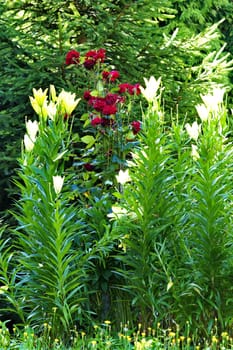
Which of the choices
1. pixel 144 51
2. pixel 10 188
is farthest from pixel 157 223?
pixel 144 51

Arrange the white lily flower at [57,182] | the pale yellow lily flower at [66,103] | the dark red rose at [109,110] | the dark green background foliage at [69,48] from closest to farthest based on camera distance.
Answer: the white lily flower at [57,182] → the pale yellow lily flower at [66,103] → the dark red rose at [109,110] → the dark green background foliage at [69,48]

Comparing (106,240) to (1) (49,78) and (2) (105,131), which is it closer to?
(2) (105,131)

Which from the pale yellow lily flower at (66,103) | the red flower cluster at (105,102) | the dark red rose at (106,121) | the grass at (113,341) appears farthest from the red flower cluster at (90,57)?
the grass at (113,341)

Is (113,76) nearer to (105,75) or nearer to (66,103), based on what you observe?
(105,75)

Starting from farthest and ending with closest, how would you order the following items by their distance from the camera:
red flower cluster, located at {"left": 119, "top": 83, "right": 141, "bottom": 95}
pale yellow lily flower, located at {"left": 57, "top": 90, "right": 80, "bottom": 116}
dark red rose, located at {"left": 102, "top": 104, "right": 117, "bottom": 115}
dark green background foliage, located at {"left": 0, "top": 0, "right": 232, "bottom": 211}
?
dark green background foliage, located at {"left": 0, "top": 0, "right": 232, "bottom": 211} → red flower cluster, located at {"left": 119, "top": 83, "right": 141, "bottom": 95} → dark red rose, located at {"left": 102, "top": 104, "right": 117, "bottom": 115} → pale yellow lily flower, located at {"left": 57, "top": 90, "right": 80, "bottom": 116}

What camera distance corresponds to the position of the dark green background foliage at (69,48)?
678cm

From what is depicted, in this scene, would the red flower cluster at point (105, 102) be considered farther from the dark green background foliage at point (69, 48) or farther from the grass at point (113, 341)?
the grass at point (113, 341)

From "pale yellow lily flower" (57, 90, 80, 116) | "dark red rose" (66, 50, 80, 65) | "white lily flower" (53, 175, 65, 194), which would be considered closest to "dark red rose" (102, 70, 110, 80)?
"dark red rose" (66, 50, 80, 65)

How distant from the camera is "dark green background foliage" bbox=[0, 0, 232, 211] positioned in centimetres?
678

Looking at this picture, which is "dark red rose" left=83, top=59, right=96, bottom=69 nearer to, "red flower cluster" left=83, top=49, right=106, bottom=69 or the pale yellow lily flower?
"red flower cluster" left=83, top=49, right=106, bottom=69

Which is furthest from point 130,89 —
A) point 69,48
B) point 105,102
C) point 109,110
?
point 69,48

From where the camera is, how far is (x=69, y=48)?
685 cm

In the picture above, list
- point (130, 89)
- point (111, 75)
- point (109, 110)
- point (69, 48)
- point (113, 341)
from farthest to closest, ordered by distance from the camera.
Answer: point (69, 48) < point (111, 75) < point (130, 89) < point (109, 110) < point (113, 341)

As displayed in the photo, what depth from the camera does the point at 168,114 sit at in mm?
7250
